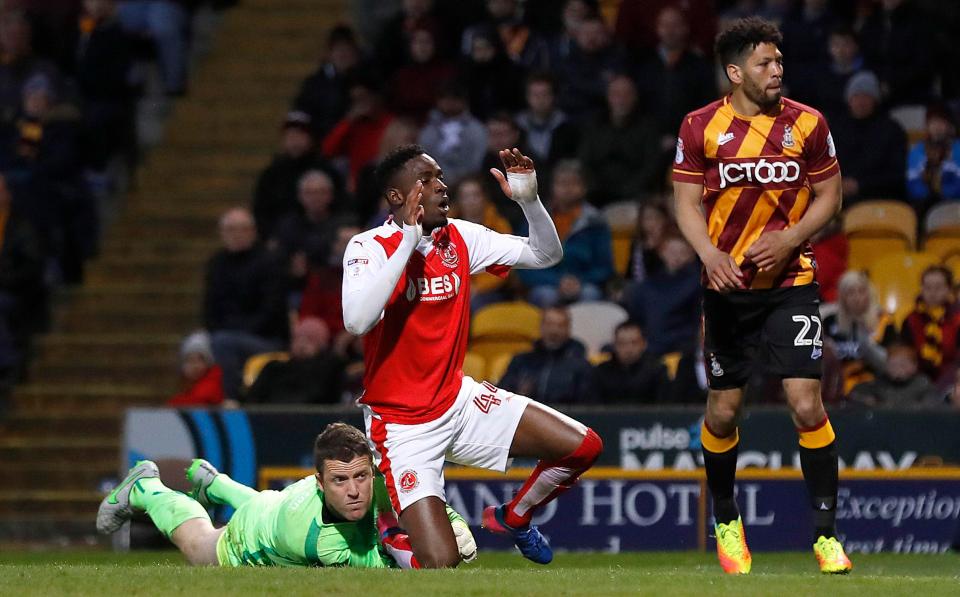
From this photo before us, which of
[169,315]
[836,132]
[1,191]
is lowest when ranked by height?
[169,315]

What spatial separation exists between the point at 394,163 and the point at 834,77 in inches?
299

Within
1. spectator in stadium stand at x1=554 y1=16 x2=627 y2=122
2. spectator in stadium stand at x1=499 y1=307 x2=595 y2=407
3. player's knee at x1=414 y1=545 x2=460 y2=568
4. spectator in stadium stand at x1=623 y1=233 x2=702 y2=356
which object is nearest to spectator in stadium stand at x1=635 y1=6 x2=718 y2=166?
spectator in stadium stand at x1=554 y1=16 x2=627 y2=122

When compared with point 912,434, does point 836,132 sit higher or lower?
higher

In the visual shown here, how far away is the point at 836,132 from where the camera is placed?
47.4 feet

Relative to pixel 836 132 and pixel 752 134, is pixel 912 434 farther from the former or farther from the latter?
pixel 752 134

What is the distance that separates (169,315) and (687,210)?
9.66 meters

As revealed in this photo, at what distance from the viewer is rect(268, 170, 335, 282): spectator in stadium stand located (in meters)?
15.0

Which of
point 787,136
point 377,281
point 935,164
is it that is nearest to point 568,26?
point 935,164

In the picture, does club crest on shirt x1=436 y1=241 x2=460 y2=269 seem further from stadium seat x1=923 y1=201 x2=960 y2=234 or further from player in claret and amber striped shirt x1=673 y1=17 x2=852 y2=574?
stadium seat x1=923 y1=201 x2=960 y2=234

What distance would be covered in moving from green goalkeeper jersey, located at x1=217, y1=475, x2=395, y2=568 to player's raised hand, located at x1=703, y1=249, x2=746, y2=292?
1.96m

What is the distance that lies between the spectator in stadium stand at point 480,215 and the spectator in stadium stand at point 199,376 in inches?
Result: 83.7

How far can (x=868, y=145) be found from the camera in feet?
46.8

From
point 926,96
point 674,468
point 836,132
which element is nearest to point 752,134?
point 674,468

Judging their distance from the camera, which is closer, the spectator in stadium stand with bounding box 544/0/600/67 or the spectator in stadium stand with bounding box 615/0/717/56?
the spectator in stadium stand with bounding box 615/0/717/56
